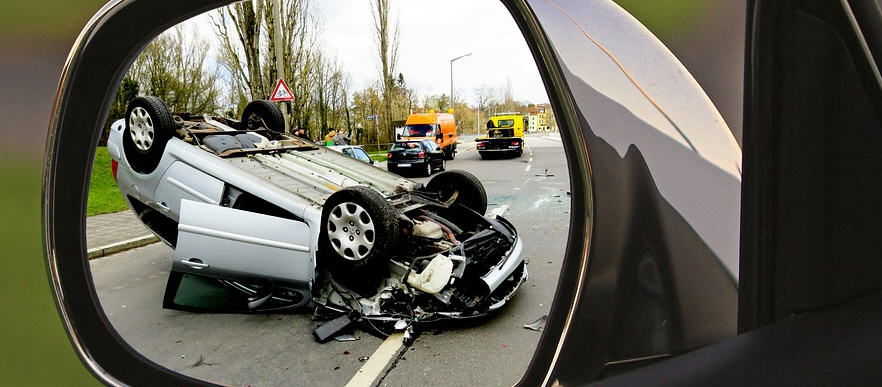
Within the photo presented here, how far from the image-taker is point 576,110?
0.75 metres

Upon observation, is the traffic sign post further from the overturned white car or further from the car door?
the car door

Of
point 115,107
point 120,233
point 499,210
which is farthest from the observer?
point 499,210

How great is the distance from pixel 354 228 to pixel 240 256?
84 centimetres

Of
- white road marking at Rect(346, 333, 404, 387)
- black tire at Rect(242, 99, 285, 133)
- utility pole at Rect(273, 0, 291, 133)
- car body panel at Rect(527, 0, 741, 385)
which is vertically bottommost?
white road marking at Rect(346, 333, 404, 387)

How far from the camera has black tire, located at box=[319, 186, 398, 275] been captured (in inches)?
136

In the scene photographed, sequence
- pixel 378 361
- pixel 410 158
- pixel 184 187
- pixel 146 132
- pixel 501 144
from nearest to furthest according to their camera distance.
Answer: pixel 378 361, pixel 184 187, pixel 146 132, pixel 410 158, pixel 501 144

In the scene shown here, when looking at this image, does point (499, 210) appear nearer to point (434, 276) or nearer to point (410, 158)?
point (434, 276)

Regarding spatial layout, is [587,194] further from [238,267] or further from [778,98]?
[238,267]

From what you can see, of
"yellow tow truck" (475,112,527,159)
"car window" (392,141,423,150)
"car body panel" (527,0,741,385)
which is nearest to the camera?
"car body panel" (527,0,741,385)

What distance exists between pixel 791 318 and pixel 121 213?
24.4ft

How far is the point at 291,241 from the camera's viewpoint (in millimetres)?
3400

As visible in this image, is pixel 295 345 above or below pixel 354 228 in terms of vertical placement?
below

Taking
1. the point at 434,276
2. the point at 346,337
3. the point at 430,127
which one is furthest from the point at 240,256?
the point at 430,127

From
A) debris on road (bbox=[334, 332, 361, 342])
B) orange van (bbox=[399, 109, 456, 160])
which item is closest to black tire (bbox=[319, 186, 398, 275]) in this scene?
debris on road (bbox=[334, 332, 361, 342])
